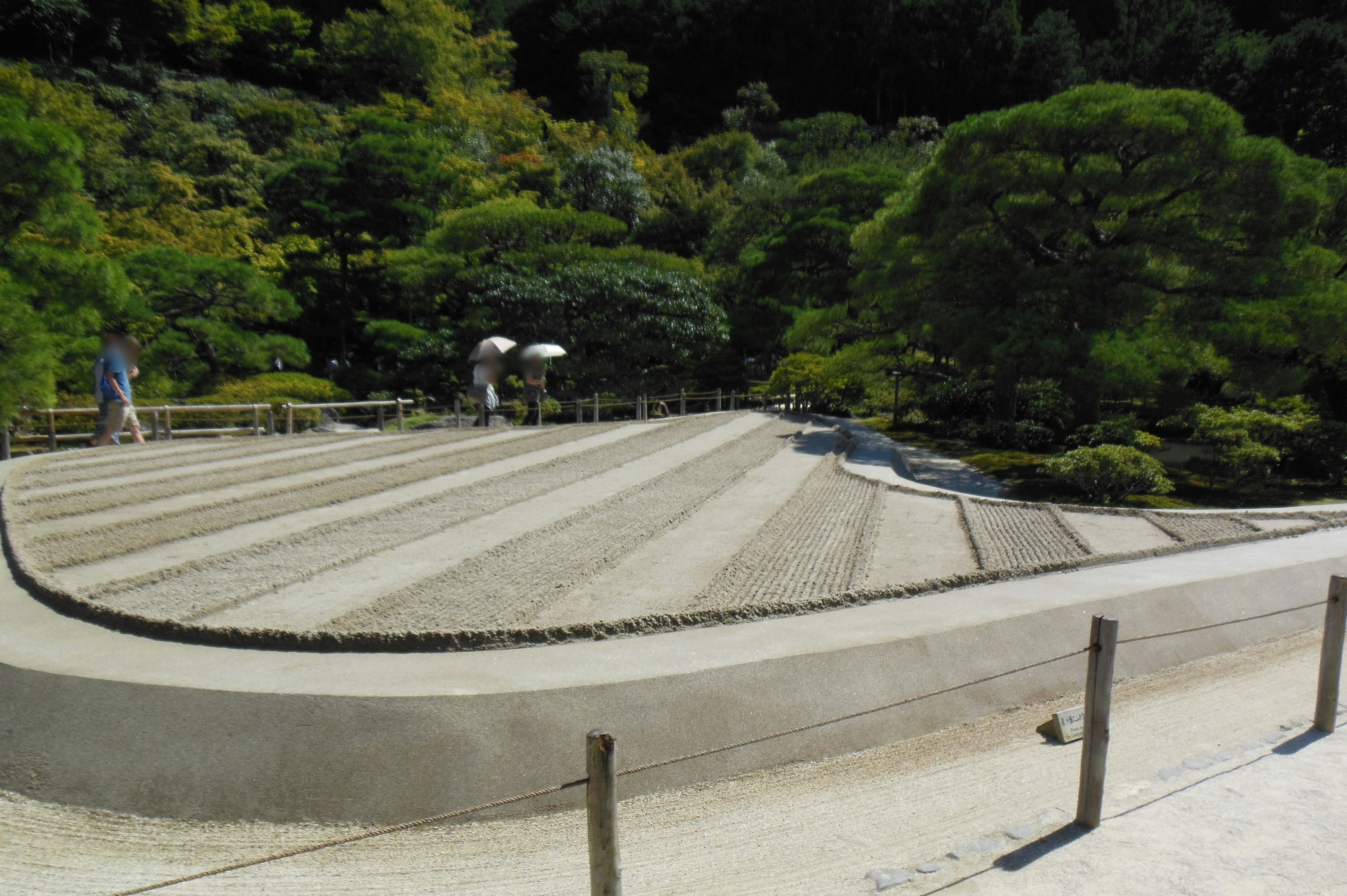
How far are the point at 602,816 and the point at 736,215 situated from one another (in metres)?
27.3

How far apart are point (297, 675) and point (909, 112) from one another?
54.9 meters

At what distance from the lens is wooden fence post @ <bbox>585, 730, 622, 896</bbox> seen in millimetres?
2371

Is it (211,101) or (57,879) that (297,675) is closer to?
(57,879)

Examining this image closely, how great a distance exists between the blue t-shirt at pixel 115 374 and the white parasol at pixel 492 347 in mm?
6352

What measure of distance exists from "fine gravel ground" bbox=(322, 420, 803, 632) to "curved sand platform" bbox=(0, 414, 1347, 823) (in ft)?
0.11

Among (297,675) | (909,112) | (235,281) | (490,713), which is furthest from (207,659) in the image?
(909,112)

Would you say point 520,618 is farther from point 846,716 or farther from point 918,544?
point 918,544

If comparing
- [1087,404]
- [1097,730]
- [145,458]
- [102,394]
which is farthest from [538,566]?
[1087,404]

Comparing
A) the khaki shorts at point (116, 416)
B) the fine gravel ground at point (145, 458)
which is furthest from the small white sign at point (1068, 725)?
the khaki shorts at point (116, 416)

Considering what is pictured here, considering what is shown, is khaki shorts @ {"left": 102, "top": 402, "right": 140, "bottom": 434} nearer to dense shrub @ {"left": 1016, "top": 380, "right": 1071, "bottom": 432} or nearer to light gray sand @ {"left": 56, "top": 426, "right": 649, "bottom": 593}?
light gray sand @ {"left": 56, "top": 426, "right": 649, "bottom": 593}

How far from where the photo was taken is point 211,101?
3512 centimetres

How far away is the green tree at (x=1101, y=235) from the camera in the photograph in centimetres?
1148

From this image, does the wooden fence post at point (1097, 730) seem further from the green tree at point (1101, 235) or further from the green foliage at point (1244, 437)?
the green foliage at point (1244, 437)

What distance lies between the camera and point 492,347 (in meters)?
16.8
